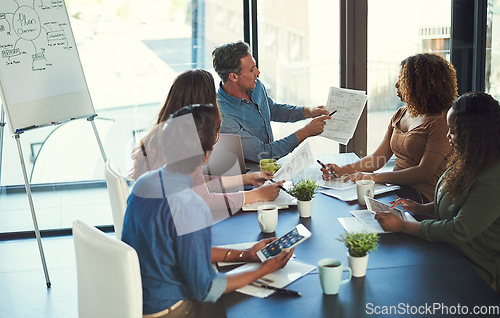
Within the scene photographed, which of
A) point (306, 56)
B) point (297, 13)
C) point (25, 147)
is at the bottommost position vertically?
point (25, 147)

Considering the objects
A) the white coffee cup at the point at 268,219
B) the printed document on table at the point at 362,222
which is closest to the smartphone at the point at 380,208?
the printed document on table at the point at 362,222

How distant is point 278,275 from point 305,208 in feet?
1.82

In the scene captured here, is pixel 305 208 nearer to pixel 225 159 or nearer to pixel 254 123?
pixel 225 159

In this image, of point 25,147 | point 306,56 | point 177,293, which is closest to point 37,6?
point 25,147

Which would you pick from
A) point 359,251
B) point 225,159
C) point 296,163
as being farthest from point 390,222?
point 225,159

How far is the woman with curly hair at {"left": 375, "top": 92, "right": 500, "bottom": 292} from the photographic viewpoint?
77.2 inches

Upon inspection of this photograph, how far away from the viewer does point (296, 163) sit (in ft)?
8.68

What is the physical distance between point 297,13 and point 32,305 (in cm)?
263

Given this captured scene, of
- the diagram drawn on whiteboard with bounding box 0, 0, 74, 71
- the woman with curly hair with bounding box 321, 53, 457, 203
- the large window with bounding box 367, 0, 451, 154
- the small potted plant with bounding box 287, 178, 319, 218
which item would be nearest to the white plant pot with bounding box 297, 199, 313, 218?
the small potted plant with bounding box 287, 178, 319, 218

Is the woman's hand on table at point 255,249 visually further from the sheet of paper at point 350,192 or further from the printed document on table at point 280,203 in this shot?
the sheet of paper at point 350,192

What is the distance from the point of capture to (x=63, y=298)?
10.8 feet

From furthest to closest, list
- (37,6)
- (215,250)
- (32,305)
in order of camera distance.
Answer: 1. (37,6)
2. (32,305)
3. (215,250)

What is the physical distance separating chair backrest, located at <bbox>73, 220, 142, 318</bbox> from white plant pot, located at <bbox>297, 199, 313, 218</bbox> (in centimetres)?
86

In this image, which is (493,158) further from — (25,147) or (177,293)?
(25,147)
